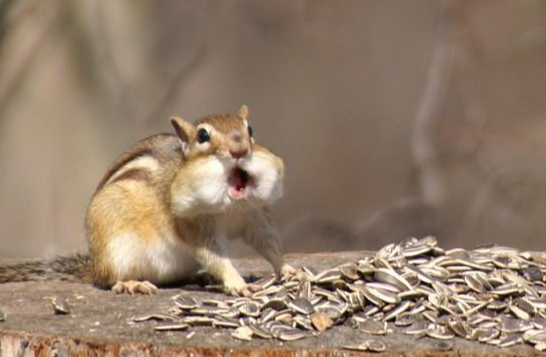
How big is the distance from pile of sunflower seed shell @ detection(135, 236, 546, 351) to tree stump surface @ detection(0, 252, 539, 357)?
56 mm

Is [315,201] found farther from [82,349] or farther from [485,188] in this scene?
[82,349]

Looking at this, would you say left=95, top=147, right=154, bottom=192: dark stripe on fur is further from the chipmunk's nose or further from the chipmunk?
the chipmunk's nose

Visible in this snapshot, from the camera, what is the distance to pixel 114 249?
6.70m

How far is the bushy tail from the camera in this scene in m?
7.05

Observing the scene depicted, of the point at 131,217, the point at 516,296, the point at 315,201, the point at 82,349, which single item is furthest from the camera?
the point at 315,201

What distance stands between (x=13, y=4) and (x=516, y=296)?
4.00 metres

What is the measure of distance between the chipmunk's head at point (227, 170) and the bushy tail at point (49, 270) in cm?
86

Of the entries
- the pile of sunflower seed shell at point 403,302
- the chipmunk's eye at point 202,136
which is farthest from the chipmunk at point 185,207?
the pile of sunflower seed shell at point 403,302

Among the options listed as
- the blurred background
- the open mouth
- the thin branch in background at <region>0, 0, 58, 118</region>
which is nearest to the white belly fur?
the open mouth

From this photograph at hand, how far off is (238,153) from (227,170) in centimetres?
9

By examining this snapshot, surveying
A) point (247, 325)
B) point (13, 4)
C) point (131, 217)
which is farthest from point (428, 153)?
point (247, 325)

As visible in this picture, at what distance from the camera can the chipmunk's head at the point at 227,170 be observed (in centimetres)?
624

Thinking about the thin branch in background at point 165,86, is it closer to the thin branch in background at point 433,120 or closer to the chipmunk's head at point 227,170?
the thin branch in background at point 433,120

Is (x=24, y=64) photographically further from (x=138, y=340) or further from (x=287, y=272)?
(x=138, y=340)
